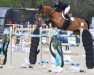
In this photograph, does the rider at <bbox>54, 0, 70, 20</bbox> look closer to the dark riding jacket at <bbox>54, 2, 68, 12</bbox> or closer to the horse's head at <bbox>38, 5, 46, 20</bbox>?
the dark riding jacket at <bbox>54, 2, 68, 12</bbox>

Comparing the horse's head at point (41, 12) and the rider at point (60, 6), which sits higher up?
the rider at point (60, 6)

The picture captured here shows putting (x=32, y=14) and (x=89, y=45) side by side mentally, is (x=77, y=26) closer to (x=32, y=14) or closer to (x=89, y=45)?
(x=89, y=45)

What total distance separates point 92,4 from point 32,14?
1676 centimetres

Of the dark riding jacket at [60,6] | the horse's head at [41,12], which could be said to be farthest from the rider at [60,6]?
the horse's head at [41,12]

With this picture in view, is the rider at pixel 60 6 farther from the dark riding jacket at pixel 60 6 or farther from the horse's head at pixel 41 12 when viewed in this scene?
the horse's head at pixel 41 12

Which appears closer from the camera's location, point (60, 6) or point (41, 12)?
point (41, 12)

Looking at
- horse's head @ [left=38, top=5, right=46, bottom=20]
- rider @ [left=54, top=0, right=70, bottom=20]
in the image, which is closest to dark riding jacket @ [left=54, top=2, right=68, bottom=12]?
rider @ [left=54, top=0, right=70, bottom=20]

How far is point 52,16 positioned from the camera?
21.3m

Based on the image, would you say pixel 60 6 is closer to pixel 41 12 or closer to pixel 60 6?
pixel 60 6

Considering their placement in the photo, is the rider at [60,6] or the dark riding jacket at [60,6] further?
the dark riding jacket at [60,6]

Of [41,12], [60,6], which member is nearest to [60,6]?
[60,6]

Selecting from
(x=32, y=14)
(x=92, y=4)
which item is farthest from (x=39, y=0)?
(x=32, y=14)

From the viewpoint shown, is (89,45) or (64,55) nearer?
(89,45)

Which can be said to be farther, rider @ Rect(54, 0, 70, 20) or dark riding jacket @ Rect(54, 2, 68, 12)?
dark riding jacket @ Rect(54, 2, 68, 12)
